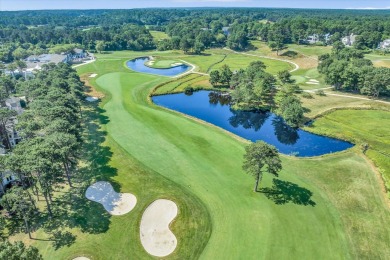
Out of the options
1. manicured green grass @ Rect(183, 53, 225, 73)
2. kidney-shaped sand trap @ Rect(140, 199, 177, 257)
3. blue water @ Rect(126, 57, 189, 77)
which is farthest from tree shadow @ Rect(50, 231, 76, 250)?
manicured green grass @ Rect(183, 53, 225, 73)

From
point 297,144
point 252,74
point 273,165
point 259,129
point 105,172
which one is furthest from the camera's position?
point 252,74

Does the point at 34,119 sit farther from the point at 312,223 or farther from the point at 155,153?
the point at 312,223

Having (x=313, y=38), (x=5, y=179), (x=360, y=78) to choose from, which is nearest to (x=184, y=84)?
(x=360, y=78)

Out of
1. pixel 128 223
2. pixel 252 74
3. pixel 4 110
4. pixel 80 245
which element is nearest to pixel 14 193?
pixel 80 245

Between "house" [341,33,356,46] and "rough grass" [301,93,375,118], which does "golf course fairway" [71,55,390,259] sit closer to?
"rough grass" [301,93,375,118]

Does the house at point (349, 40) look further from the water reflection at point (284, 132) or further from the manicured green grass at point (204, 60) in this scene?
the water reflection at point (284, 132)
